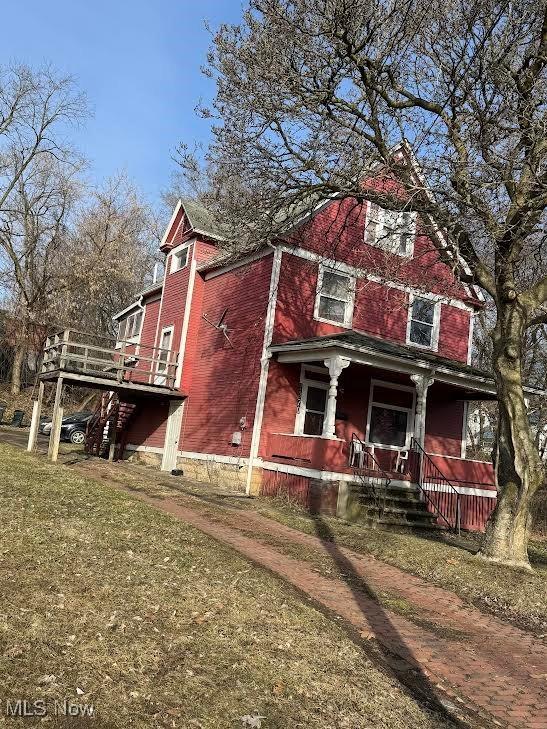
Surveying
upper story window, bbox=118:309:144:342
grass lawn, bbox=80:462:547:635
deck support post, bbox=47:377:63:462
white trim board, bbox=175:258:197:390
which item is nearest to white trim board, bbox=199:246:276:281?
white trim board, bbox=175:258:197:390

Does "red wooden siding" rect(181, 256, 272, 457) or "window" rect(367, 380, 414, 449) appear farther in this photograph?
"window" rect(367, 380, 414, 449)

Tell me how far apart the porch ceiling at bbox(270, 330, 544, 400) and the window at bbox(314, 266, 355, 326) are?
66.9 inches

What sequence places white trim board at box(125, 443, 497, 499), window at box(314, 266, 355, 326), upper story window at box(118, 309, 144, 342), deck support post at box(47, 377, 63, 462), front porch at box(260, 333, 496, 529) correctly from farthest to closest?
upper story window at box(118, 309, 144, 342) < window at box(314, 266, 355, 326) < deck support post at box(47, 377, 63, 462) < front porch at box(260, 333, 496, 529) < white trim board at box(125, 443, 497, 499)

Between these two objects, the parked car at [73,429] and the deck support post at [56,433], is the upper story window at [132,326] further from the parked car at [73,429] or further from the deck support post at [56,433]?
the deck support post at [56,433]

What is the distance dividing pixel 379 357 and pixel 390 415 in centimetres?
415

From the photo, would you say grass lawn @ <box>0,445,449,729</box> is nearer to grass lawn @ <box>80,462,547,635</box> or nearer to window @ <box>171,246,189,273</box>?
grass lawn @ <box>80,462,547,635</box>

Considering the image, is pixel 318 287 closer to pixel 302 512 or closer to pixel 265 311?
pixel 265 311

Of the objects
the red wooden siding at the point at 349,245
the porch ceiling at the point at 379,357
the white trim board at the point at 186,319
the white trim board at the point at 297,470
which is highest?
the red wooden siding at the point at 349,245

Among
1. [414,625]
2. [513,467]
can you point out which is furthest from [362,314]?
[414,625]

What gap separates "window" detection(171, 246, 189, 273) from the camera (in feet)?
68.4

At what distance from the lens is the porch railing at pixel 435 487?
15258mm

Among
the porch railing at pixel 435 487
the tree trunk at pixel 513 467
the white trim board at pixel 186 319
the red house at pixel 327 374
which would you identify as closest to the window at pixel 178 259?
the red house at pixel 327 374

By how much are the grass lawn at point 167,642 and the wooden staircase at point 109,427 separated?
14287mm

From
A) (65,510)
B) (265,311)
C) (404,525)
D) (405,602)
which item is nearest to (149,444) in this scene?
(265,311)
